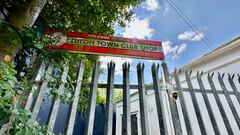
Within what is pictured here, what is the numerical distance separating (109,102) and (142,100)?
38 cm

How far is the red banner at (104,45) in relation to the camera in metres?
2.23

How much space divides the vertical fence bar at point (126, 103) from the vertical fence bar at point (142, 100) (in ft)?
0.48

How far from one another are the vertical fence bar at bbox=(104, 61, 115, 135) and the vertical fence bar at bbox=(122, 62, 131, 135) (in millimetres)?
144

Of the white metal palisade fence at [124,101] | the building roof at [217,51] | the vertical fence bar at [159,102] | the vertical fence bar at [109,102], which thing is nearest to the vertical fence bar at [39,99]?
the white metal palisade fence at [124,101]

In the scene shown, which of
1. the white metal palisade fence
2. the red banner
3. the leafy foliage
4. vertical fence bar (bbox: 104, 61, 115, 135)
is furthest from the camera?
the red banner

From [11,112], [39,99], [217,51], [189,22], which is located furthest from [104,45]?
[189,22]

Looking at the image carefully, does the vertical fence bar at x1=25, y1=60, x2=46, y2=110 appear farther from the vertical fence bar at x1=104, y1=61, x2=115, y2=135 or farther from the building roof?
the building roof

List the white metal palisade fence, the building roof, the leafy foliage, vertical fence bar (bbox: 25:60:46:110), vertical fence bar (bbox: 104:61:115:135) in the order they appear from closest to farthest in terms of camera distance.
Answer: the leafy foliage → vertical fence bar (bbox: 25:60:46:110) → the white metal palisade fence → vertical fence bar (bbox: 104:61:115:135) → the building roof

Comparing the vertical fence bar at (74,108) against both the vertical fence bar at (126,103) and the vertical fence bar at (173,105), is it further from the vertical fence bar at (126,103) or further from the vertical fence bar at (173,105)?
the vertical fence bar at (173,105)

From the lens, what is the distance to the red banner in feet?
7.31

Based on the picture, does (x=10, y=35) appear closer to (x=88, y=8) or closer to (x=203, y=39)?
(x=88, y=8)

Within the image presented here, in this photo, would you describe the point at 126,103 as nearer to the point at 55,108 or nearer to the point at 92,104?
the point at 92,104

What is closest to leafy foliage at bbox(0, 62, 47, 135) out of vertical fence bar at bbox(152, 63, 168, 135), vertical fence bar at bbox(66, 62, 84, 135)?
vertical fence bar at bbox(66, 62, 84, 135)

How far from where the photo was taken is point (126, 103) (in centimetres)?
Result: 213
